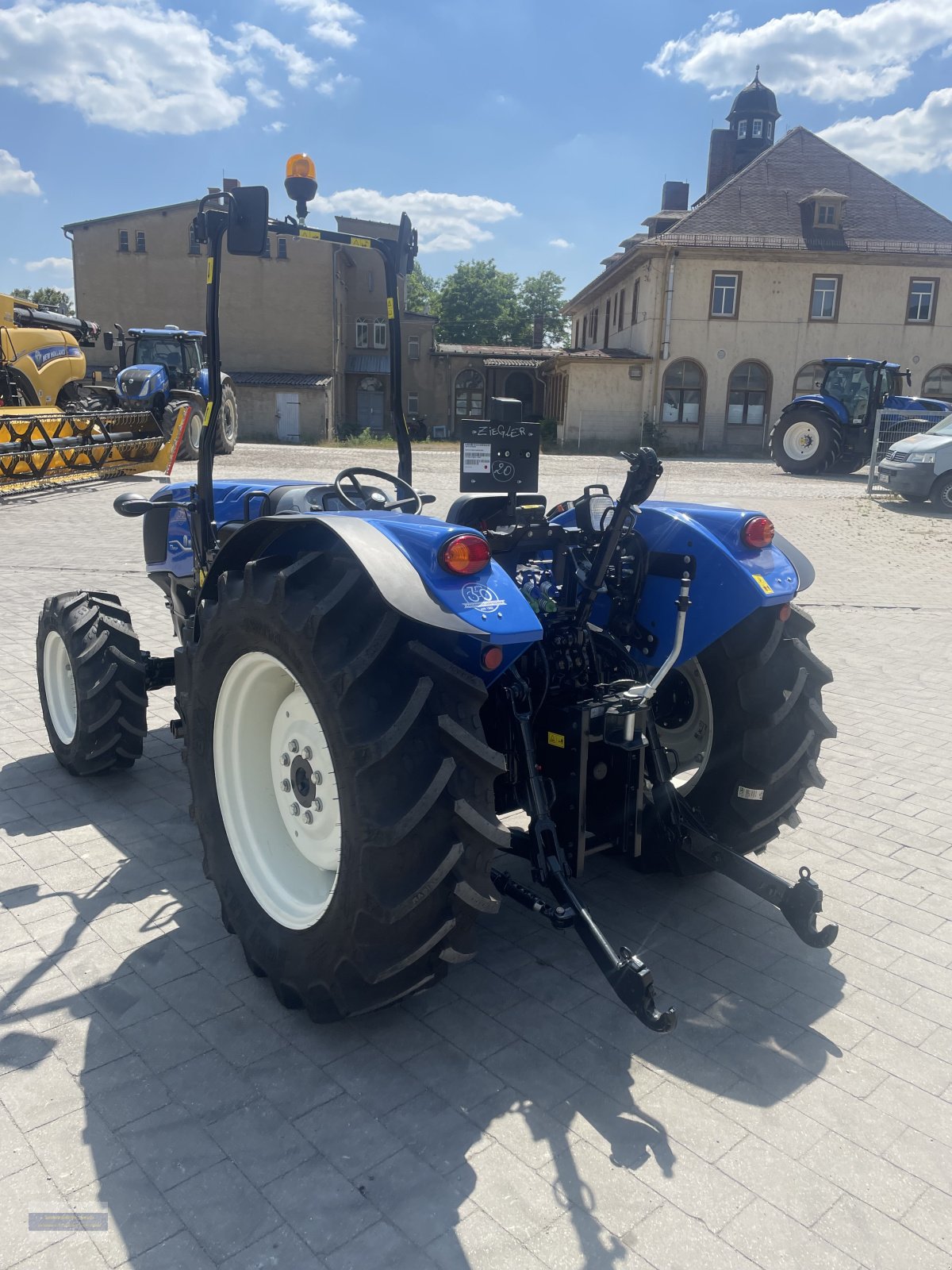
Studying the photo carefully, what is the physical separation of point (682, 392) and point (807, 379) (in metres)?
3.97

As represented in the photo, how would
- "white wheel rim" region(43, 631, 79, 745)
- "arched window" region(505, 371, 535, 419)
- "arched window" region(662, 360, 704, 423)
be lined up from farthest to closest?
"arched window" region(505, 371, 535, 419), "arched window" region(662, 360, 704, 423), "white wheel rim" region(43, 631, 79, 745)

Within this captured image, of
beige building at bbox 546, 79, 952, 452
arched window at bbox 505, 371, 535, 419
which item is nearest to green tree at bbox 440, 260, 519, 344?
arched window at bbox 505, 371, 535, 419

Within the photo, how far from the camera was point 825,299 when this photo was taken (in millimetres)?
29984

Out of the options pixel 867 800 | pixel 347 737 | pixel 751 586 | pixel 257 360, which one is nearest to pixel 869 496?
pixel 867 800

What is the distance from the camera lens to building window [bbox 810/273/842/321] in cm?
2988

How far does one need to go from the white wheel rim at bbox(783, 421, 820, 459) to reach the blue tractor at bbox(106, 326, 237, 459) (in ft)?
40.0

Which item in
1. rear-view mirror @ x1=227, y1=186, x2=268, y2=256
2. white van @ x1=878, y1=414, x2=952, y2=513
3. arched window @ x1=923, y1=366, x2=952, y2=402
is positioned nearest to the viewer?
rear-view mirror @ x1=227, y1=186, x2=268, y2=256

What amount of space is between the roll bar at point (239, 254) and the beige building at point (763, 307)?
1112 inches

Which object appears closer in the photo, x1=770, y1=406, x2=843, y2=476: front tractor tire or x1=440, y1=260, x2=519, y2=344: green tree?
x1=770, y1=406, x2=843, y2=476: front tractor tire

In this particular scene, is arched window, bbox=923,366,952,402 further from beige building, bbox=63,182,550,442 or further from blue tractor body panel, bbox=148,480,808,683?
blue tractor body panel, bbox=148,480,808,683

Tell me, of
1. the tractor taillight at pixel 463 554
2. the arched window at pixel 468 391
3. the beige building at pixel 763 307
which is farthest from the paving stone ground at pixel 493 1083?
the arched window at pixel 468 391

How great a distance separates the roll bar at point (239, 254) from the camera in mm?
2992

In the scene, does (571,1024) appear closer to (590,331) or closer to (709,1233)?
(709,1233)

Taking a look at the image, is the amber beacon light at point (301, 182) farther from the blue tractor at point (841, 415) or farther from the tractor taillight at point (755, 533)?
the blue tractor at point (841, 415)
